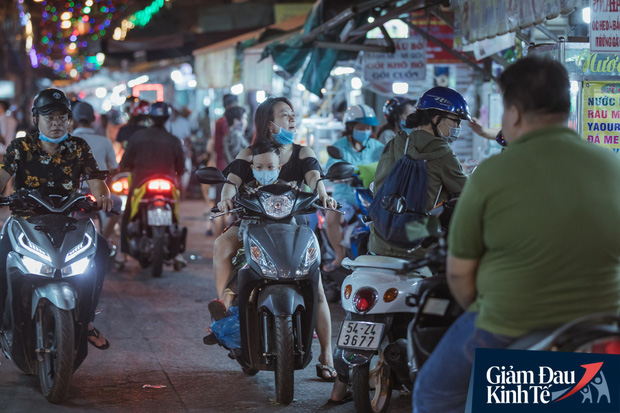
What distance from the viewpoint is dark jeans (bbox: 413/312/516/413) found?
3225 mm

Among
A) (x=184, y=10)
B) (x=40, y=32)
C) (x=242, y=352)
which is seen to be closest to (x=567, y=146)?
(x=242, y=352)

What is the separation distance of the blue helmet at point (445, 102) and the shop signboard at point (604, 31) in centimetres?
133

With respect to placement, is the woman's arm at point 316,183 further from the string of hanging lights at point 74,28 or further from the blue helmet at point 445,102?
the string of hanging lights at point 74,28

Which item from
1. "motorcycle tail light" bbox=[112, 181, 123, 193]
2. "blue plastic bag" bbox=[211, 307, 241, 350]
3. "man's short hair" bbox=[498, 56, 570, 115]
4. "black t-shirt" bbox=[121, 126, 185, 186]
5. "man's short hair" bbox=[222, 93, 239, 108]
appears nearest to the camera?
"man's short hair" bbox=[498, 56, 570, 115]

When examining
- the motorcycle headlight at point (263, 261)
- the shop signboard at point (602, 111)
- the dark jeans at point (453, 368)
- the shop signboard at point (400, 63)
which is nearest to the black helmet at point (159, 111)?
the shop signboard at point (400, 63)

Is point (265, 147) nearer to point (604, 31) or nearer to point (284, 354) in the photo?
point (284, 354)

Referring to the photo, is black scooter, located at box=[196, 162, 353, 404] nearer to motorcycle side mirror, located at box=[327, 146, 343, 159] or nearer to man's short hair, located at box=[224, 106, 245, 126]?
motorcycle side mirror, located at box=[327, 146, 343, 159]

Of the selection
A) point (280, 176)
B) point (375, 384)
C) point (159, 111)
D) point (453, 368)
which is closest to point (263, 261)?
point (280, 176)

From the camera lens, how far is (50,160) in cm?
646

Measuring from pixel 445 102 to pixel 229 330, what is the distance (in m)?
2.10

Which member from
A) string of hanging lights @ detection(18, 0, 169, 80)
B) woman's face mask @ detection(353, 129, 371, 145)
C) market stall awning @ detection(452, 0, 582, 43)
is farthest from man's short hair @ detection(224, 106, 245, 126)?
string of hanging lights @ detection(18, 0, 169, 80)

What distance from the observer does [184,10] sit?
32.7m

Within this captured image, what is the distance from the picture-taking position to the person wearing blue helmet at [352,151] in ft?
31.1

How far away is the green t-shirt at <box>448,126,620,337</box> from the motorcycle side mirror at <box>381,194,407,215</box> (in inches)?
75.8
